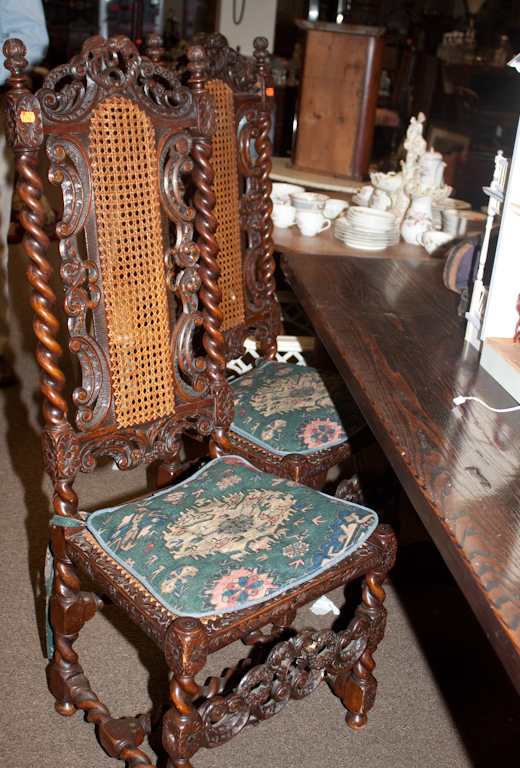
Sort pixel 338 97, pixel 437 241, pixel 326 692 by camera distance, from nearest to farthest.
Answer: pixel 326 692 → pixel 437 241 → pixel 338 97

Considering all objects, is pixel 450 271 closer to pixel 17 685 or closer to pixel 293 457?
pixel 293 457

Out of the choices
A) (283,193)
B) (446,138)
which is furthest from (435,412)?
(446,138)

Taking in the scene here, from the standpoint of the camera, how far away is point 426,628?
1.79 meters

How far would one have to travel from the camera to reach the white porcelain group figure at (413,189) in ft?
7.48

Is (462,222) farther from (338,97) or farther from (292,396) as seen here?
(338,97)

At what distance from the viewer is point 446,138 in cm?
619

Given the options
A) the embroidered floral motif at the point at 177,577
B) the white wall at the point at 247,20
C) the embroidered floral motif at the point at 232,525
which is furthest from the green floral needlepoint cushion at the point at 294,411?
the white wall at the point at 247,20

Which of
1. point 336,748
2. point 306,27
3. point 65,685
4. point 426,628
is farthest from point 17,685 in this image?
point 306,27

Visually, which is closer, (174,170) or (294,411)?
(174,170)

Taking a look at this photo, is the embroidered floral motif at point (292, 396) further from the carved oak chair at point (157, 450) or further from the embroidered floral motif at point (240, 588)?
the embroidered floral motif at point (240, 588)

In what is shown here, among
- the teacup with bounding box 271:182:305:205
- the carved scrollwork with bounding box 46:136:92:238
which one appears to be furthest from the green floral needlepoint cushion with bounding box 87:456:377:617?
the teacup with bounding box 271:182:305:205

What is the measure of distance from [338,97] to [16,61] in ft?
7.40

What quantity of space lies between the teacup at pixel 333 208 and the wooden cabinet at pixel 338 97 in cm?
68

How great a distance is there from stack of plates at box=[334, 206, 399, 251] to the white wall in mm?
4039
